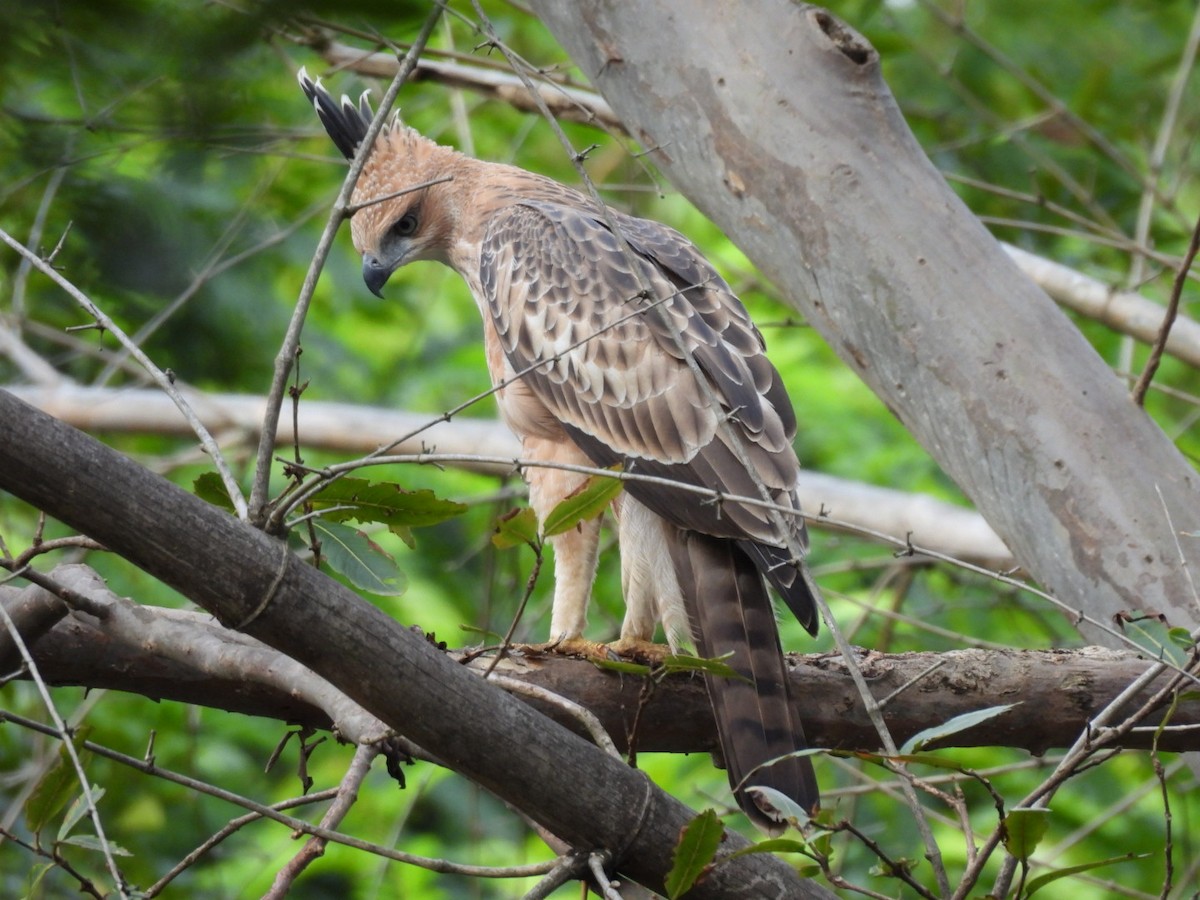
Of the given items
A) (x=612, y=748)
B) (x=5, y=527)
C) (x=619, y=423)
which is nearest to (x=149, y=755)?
(x=612, y=748)

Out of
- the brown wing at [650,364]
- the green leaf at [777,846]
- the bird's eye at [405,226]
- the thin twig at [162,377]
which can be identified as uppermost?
the thin twig at [162,377]

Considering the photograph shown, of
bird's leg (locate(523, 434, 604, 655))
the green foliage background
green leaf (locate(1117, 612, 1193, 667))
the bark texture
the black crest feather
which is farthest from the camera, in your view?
the black crest feather

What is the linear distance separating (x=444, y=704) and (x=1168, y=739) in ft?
5.41

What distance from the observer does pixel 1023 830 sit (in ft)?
5.71

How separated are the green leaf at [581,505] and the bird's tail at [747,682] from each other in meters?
0.61

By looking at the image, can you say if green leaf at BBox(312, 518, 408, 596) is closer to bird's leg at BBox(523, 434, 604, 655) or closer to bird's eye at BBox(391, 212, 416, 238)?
bird's leg at BBox(523, 434, 604, 655)

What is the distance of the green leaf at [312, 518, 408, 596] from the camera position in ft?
7.37

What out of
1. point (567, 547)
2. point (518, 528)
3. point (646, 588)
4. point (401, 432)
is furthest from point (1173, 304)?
point (401, 432)

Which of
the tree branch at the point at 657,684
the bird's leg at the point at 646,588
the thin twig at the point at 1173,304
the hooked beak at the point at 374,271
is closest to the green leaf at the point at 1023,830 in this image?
the tree branch at the point at 657,684

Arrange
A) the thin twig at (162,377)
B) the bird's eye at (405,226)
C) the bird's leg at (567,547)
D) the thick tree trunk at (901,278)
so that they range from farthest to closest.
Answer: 1. the bird's eye at (405,226)
2. the bird's leg at (567,547)
3. the thick tree trunk at (901,278)
4. the thin twig at (162,377)

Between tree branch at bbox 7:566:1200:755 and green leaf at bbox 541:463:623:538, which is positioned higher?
green leaf at bbox 541:463:623:538

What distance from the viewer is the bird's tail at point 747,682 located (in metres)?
2.79

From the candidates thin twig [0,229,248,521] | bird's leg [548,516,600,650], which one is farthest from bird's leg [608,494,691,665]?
thin twig [0,229,248,521]

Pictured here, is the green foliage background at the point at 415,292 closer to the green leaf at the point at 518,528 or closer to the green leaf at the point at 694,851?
the green leaf at the point at 518,528
